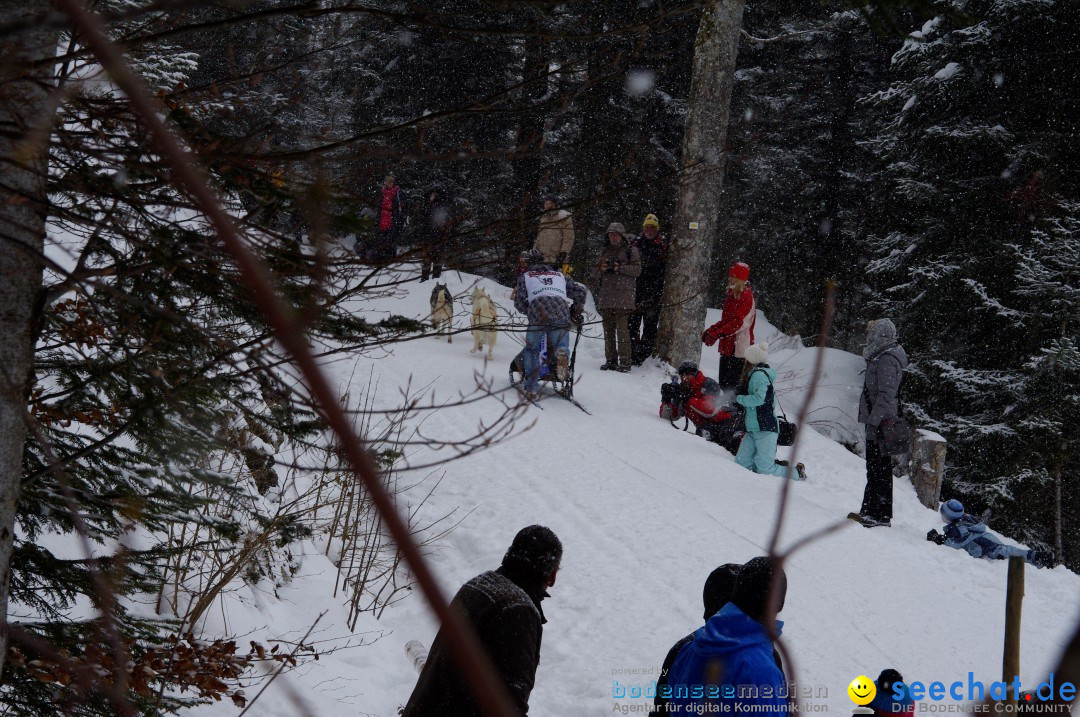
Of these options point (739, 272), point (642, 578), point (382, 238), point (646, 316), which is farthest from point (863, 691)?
point (646, 316)

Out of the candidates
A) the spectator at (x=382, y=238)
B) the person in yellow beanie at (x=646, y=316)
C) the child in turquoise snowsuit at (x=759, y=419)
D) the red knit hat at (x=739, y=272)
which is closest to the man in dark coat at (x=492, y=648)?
the spectator at (x=382, y=238)

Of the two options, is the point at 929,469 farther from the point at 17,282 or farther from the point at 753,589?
the point at 17,282

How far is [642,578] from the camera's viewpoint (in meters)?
6.89

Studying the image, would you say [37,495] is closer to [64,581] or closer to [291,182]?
[64,581]

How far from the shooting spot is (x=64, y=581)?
3217mm

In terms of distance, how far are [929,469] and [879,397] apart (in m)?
2.87

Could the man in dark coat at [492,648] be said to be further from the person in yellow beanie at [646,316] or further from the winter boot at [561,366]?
the person in yellow beanie at [646,316]

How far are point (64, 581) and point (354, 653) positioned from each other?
→ 2802mm

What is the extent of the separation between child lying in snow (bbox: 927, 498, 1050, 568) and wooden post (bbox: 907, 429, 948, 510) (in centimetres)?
172

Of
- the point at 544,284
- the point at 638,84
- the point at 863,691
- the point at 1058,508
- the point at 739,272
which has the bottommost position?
the point at 1058,508

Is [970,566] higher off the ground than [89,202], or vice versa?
[89,202]

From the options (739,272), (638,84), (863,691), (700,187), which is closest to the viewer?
(863,691)

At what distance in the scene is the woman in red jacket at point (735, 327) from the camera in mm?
11430

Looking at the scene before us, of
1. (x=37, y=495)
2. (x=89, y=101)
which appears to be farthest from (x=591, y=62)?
(x=37, y=495)
